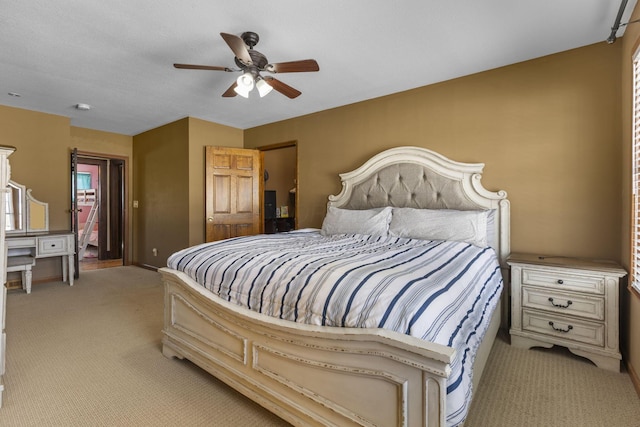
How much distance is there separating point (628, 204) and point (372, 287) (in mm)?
2131

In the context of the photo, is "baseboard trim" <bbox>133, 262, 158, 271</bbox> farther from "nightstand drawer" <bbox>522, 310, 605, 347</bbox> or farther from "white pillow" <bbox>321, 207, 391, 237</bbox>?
"nightstand drawer" <bbox>522, 310, 605, 347</bbox>

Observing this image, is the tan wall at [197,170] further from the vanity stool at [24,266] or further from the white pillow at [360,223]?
the white pillow at [360,223]

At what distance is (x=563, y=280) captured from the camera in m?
2.26

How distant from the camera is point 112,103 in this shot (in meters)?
3.96

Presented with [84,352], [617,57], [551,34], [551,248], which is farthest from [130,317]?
[617,57]

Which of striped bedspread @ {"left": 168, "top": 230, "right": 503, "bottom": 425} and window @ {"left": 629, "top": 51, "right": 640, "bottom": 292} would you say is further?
window @ {"left": 629, "top": 51, "right": 640, "bottom": 292}

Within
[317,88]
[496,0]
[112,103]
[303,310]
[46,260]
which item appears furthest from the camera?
[46,260]

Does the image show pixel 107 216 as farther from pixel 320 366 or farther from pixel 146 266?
pixel 320 366

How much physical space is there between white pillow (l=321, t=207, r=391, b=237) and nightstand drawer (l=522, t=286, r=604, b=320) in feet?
4.01

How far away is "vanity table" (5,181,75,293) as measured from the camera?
12.9 ft

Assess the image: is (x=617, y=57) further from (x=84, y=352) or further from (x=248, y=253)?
(x=84, y=352)

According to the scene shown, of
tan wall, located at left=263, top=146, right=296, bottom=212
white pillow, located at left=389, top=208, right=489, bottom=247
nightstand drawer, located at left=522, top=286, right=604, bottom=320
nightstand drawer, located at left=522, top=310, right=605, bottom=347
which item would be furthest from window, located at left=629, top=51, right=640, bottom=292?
tan wall, located at left=263, top=146, right=296, bottom=212

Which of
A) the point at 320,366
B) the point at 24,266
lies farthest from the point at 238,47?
the point at 24,266

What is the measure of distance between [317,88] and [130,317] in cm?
311
